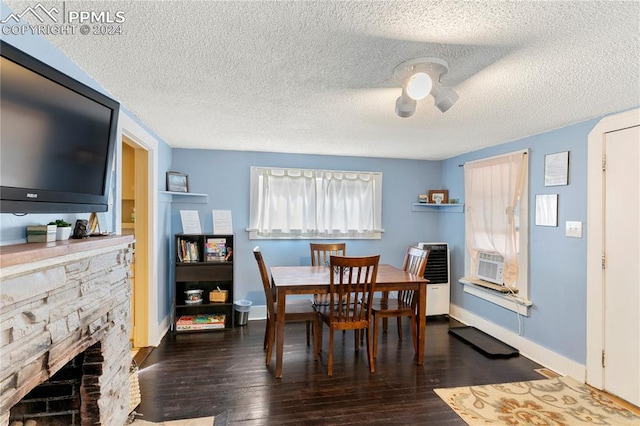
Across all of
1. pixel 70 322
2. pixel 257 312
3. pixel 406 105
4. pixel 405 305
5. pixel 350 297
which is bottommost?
pixel 257 312

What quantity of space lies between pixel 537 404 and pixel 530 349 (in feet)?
3.04

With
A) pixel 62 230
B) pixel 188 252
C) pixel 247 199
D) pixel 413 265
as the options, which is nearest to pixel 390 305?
pixel 413 265

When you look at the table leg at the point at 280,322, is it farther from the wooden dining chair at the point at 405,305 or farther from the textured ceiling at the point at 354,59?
the textured ceiling at the point at 354,59

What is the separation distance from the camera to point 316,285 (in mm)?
2684

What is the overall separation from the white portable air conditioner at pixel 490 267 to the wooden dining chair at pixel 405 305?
0.96 meters

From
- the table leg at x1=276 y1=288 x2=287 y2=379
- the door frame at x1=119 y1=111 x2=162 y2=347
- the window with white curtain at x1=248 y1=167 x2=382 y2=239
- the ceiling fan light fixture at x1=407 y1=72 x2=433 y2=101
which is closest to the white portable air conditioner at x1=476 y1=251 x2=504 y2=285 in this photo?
the window with white curtain at x1=248 y1=167 x2=382 y2=239

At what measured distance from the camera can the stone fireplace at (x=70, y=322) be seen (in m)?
0.99

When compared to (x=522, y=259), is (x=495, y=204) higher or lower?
higher

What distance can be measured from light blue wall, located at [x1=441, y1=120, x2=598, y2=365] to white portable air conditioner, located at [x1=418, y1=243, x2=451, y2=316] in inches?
31.7

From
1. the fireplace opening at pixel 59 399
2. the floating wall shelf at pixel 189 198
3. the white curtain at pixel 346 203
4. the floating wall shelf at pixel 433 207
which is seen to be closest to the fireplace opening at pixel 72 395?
the fireplace opening at pixel 59 399

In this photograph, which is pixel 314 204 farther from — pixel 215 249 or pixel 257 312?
pixel 257 312

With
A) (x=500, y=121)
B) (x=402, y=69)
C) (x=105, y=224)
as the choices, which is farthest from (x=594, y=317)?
(x=105, y=224)

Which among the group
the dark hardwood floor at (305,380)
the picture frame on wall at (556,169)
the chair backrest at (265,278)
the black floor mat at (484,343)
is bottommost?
the dark hardwood floor at (305,380)

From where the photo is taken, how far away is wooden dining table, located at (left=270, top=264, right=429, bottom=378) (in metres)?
2.62
